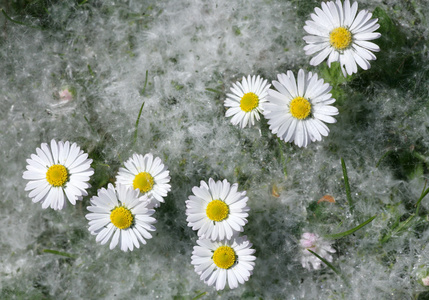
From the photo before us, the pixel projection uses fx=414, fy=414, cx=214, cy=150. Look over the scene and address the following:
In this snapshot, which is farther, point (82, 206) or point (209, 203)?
point (82, 206)

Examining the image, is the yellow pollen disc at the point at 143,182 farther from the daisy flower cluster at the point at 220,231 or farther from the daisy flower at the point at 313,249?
the daisy flower at the point at 313,249

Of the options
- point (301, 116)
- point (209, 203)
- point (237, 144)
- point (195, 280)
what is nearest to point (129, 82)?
point (237, 144)

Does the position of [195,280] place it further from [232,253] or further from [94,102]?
[94,102]

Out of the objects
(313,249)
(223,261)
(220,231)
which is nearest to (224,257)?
(223,261)

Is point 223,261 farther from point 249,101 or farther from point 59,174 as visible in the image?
point 59,174

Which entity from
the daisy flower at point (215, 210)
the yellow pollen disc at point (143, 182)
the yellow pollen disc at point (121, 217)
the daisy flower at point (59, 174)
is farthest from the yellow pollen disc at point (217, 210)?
the daisy flower at point (59, 174)
